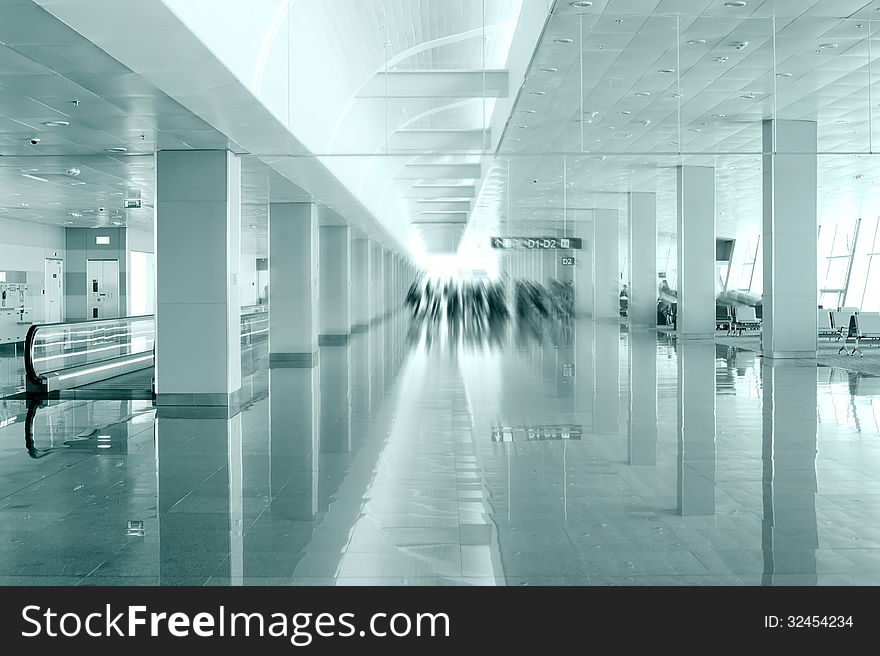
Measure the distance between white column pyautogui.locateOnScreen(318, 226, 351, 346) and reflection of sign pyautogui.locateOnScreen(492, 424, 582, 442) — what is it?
1781 cm

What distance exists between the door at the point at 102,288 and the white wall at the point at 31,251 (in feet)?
4.63

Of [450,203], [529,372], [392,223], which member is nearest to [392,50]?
[529,372]

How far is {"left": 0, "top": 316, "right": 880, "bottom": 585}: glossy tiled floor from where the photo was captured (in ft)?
17.5

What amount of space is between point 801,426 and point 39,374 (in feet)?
39.8

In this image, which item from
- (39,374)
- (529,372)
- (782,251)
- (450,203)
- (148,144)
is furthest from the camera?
(450,203)

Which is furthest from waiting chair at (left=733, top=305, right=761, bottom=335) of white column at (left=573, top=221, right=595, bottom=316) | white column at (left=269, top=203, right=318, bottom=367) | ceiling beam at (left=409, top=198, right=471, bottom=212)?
ceiling beam at (left=409, top=198, right=471, bottom=212)

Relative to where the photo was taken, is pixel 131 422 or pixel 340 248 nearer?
pixel 131 422

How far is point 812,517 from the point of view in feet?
20.9

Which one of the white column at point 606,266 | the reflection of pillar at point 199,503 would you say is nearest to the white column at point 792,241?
the reflection of pillar at point 199,503

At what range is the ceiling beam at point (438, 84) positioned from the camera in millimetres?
16750

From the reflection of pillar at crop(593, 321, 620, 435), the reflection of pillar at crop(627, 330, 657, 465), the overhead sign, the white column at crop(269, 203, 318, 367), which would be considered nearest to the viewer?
the reflection of pillar at crop(627, 330, 657, 465)

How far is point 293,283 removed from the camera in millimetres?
21922

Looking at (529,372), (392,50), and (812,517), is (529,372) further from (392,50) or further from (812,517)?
(812,517)

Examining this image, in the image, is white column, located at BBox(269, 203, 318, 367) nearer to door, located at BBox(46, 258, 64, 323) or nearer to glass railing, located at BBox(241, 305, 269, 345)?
glass railing, located at BBox(241, 305, 269, 345)
